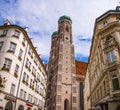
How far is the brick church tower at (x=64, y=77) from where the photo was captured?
53.7m

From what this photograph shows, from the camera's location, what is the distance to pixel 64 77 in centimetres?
5838

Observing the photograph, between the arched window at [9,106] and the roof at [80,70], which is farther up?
the roof at [80,70]

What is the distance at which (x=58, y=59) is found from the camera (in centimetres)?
6191

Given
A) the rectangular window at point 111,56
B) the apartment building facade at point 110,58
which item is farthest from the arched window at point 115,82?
the rectangular window at point 111,56

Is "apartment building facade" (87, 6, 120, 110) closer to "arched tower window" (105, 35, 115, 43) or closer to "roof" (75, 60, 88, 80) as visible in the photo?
"arched tower window" (105, 35, 115, 43)

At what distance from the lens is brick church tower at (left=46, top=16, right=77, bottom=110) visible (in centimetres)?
5367

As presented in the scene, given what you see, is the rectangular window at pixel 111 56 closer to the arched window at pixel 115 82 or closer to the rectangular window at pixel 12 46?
the arched window at pixel 115 82

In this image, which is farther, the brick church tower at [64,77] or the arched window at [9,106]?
the brick church tower at [64,77]

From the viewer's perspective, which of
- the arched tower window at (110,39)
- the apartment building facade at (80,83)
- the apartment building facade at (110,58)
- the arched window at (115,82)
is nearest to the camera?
the apartment building facade at (110,58)

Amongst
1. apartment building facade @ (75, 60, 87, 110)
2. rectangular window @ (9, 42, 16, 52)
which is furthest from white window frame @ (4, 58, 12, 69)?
apartment building facade @ (75, 60, 87, 110)

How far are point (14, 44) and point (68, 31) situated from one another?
172ft

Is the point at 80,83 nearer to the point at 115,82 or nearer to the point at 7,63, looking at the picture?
the point at 115,82

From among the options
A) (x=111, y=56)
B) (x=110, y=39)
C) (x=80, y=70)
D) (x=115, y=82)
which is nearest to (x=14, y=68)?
(x=111, y=56)

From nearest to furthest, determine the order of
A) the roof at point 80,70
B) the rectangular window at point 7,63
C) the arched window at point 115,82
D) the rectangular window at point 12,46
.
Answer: the arched window at point 115,82 → the rectangular window at point 7,63 → the rectangular window at point 12,46 → the roof at point 80,70
